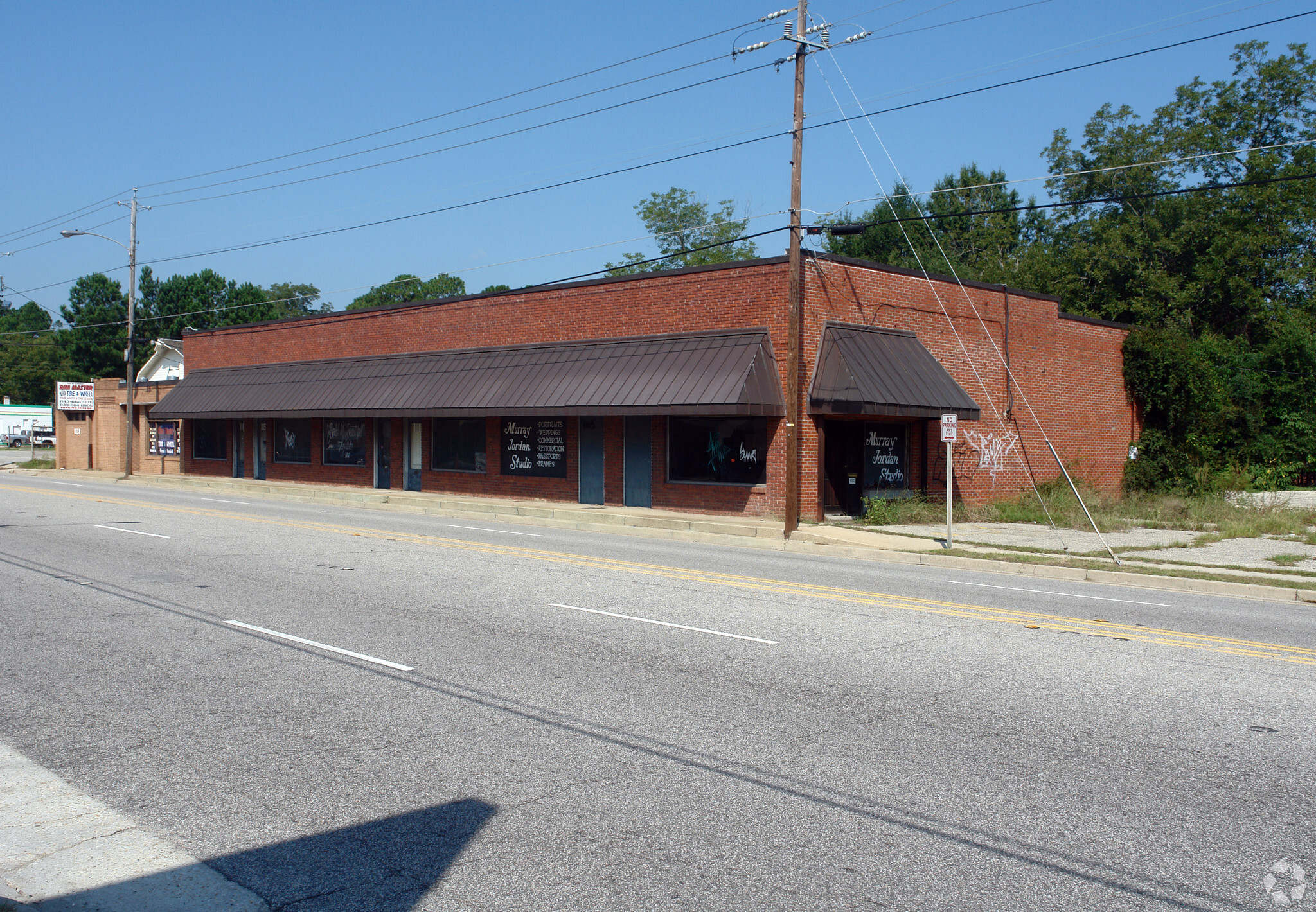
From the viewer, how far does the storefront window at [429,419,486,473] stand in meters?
29.5

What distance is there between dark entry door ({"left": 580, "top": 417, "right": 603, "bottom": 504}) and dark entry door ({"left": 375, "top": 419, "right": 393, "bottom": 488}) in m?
9.24

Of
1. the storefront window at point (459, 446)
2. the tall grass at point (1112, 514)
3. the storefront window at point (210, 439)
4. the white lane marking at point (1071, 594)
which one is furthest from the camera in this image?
the storefront window at point (210, 439)

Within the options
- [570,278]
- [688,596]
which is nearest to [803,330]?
[570,278]

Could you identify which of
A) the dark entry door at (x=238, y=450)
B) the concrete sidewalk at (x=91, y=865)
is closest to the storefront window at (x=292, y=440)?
the dark entry door at (x=238, y=450)

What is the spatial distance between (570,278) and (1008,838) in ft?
75.6

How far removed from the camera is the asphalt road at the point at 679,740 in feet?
14.0

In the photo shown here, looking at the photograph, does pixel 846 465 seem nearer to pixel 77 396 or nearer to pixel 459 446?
pixel 459 446

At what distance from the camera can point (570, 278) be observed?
26359 millimetres

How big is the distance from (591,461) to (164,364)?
1208 inches

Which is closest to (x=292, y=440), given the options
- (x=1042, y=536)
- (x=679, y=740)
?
(x=1042, y=536)

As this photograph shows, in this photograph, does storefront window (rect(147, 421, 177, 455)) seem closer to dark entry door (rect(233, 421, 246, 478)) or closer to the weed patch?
dark entry door (rect(233, 421, 246, 478))

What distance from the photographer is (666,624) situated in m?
9.80

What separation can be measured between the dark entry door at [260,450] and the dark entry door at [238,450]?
0.93 metres

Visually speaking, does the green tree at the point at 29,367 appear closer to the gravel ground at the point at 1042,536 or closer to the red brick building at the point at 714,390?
the red brick building at the point at 714,390
